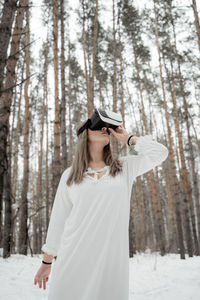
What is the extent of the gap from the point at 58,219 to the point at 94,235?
0.34 metres

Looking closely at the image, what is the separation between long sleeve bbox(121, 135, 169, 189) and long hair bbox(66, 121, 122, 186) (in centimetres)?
11

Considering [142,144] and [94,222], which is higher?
[142,144]

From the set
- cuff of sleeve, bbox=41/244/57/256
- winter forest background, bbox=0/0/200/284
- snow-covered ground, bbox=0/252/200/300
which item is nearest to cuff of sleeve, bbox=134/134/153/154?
cuff of sleeve, bbox=41/244/57/256

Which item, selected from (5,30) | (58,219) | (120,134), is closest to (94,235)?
(58,219)

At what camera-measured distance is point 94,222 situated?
4.62 feet

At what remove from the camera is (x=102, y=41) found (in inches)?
415

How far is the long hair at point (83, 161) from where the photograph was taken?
1601mm

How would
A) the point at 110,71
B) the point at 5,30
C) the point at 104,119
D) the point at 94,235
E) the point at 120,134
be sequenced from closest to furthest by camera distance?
the point at 94,235, the point at 104,119, the point at 120,134, the point at 5,30, the point at 110,71

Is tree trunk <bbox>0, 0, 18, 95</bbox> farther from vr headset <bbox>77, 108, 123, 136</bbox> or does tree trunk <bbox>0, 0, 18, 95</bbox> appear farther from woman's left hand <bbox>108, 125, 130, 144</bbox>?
woman's left hand <bbox>108, 125, 130, 144</bbox>

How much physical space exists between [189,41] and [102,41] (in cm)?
396

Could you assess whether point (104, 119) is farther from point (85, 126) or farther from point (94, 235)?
point (94, 235)

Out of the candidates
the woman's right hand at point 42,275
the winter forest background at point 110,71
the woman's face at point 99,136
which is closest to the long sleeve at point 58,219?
the woman's right hand at point 42,275

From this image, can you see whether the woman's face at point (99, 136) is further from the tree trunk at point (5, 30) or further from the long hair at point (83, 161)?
the tree trunk at point (5, 30)

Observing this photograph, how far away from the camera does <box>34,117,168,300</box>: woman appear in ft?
4.25
